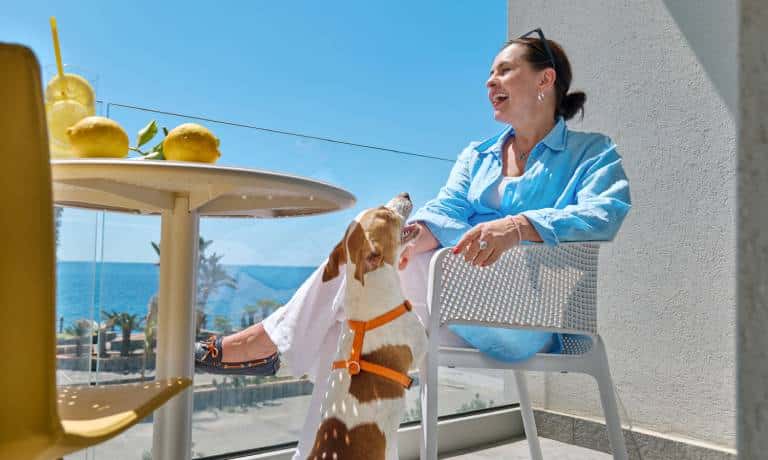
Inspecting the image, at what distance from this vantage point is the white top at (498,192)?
6.33 ft

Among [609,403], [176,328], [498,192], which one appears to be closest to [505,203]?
[498,192]

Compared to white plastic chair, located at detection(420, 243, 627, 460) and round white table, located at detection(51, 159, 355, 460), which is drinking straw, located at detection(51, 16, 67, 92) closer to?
round white table, located at detection(51, 159, 355, 460)

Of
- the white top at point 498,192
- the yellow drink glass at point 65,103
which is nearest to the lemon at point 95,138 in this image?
the yellow drink glass at point 65,103

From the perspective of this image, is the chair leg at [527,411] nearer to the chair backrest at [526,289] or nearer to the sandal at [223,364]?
the chair backrest at [526,289]

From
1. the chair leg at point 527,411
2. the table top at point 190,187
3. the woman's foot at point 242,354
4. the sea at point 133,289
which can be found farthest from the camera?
the chair leg at point 527,411

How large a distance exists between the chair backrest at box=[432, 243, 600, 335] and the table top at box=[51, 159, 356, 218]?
0.37m

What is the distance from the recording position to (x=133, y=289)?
74.7 inches

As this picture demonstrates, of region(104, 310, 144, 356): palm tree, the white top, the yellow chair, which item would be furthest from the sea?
the yellow chair

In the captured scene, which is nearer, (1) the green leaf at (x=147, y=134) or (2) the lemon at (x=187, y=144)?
(2) the lemon at (x=187, y=144)

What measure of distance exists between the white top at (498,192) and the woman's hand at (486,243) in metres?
0.42

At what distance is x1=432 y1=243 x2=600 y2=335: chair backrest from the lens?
1.51 meters

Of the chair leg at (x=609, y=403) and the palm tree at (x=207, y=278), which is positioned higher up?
the palm tree at (x=207, y=278)

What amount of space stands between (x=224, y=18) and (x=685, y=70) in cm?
3070

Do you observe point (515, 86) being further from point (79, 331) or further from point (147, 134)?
point (79, 331)
